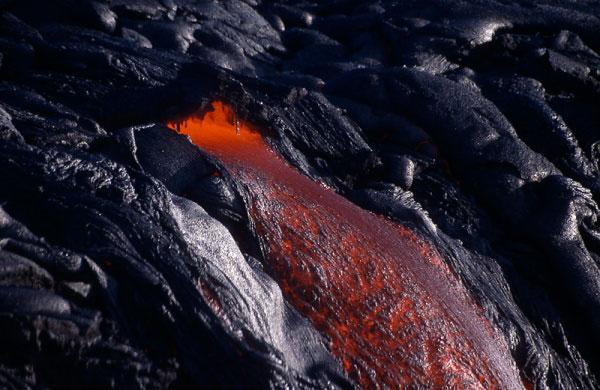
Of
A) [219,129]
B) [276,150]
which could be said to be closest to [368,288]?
[276,150]

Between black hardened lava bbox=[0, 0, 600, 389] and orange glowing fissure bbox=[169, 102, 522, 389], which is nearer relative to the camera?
black hardened lava bbox=[0, 0, 600, 389]

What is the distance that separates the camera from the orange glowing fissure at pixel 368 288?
12.8 ft

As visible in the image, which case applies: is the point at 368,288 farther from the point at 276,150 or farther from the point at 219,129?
the point at 219,129

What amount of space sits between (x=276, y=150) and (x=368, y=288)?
2.13 meters

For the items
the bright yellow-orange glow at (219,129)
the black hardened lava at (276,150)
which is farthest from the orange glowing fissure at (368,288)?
the black hardened lava at (276,150)

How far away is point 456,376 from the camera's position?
4.08m

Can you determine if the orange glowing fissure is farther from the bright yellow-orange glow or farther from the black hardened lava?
the black hardened lava

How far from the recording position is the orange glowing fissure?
390 cm

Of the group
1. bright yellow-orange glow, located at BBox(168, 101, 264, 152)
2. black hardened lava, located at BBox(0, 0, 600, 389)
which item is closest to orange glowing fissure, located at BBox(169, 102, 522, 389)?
bright yellow-orange glow, located at BBox(168, 101, 264, 152)

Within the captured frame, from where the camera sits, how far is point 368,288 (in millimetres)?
4297

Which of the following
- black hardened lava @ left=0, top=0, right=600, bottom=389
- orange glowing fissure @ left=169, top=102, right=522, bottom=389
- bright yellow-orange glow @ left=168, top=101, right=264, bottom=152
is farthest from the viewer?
bright yellow-orange glow @ left=168, top=101, right=264, bottom=152

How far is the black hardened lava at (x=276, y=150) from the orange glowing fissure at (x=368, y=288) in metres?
→ 0.22

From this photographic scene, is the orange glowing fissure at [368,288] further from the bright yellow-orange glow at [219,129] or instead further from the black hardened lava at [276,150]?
the black hardened lava at [276,150]

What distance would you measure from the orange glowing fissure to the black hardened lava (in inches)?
8.8
